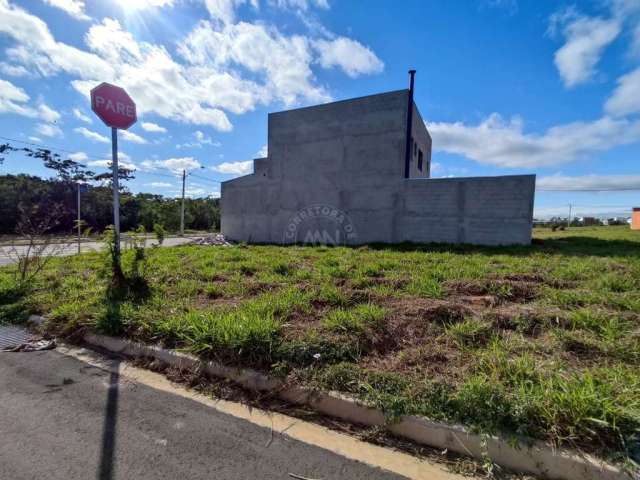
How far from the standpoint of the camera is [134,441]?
1698 mm

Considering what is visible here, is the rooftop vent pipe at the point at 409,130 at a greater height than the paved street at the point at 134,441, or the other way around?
the rooftop vent pipe at the point at 409,130

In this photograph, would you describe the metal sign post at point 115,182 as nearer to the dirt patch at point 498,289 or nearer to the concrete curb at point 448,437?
the concrete curb at point 448,437

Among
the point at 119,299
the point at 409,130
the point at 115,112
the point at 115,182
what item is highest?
the point at 409,130

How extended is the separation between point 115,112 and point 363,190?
7704mm

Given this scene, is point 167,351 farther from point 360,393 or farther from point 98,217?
point 98,217

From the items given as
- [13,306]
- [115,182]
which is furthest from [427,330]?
[13,306]

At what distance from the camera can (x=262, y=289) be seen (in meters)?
4.06

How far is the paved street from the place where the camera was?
1496mm

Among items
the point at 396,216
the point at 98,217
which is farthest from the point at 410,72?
the point at 98,217

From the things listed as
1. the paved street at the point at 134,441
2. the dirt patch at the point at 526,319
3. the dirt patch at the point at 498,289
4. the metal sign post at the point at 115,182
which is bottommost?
the paved street at the point at 134,441

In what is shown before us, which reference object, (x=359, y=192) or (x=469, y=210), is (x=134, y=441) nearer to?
(x=469, y=210)

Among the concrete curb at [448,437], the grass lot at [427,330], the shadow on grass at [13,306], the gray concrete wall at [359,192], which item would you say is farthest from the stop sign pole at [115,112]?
the gray concrete wall at [359,192]

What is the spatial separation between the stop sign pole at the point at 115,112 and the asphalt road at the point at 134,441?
2.11 metres

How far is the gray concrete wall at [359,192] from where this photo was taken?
28.4 ft
